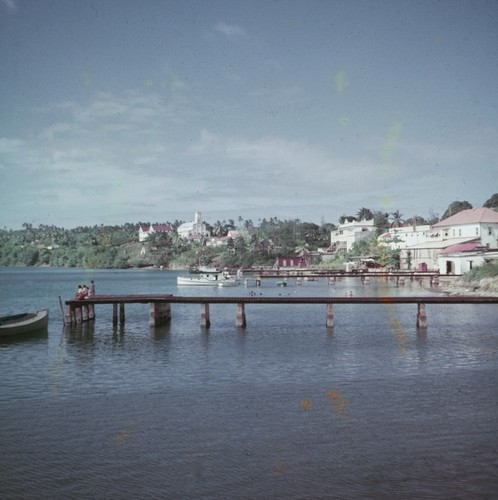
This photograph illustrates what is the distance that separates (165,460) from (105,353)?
61.0 ft

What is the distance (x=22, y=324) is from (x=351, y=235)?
144863 millimetres

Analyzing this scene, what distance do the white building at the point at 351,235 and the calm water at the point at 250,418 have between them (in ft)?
455

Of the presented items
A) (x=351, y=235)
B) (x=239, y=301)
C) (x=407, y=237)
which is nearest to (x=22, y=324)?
(x=239, y=301)

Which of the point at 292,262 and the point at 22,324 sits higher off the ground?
the point at 292,262

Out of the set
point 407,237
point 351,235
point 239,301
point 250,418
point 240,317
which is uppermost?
point 351,235

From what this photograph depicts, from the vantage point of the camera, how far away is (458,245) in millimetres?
102188

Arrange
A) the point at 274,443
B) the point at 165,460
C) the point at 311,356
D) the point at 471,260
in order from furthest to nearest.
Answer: the point at 471,260
the point at 311,356
the point at 274,443
the point at 165,460

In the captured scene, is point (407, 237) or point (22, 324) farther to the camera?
point (407, 237)

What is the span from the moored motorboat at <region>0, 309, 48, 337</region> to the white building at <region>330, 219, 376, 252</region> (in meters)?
136

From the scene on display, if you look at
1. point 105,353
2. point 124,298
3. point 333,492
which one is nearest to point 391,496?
point 333,492

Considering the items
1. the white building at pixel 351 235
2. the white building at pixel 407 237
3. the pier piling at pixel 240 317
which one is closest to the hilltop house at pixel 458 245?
the white building at pixel 407 237

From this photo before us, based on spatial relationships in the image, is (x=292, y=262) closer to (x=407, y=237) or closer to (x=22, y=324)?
(x=407, y=237)

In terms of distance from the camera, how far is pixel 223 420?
61.3 feet

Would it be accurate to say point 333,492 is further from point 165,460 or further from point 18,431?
point 18,431
